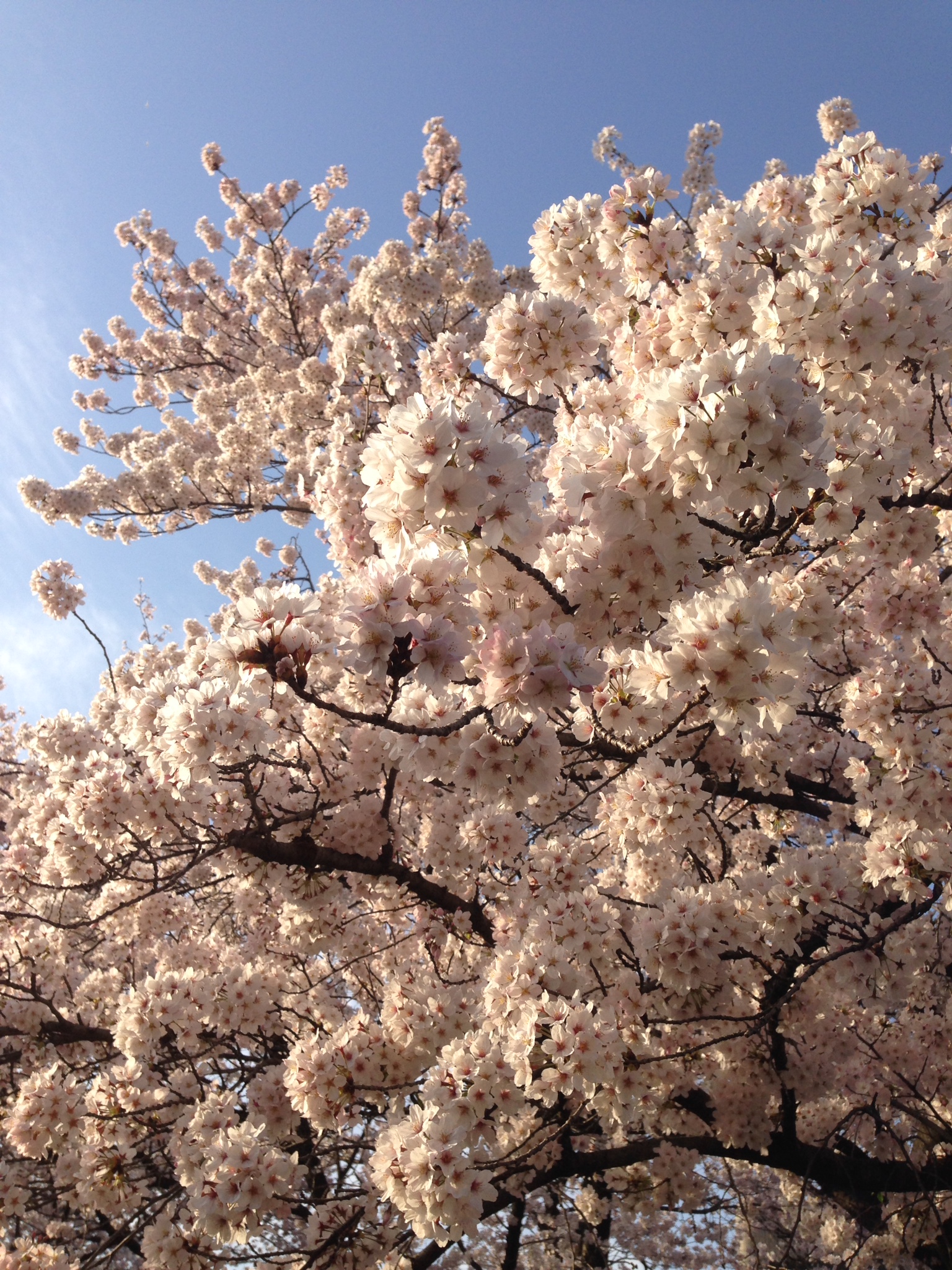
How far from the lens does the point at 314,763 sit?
6.37 meters

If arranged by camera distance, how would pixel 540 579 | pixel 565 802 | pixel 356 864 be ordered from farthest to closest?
pixel 565 802, pixel 356 864, pixel 540 579

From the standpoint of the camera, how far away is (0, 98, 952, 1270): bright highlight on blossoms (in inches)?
94.8

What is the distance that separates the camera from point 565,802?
6.38 m

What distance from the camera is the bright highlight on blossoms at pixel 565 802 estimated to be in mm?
2408

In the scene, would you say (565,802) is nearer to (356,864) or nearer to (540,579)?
(356,864)

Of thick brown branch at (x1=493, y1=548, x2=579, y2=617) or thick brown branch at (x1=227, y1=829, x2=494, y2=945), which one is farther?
thick brown branch at (x1=227, y1=829, x2=494, y2=945)

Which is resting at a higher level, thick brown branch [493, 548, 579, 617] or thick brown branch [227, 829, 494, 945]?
thick brown branch [227, 829, 494, 945]

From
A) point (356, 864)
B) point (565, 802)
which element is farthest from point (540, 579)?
point (565, 802)


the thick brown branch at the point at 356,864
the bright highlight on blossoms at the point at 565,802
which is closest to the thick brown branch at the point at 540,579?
the bright highlight on blossoms at the point at 565,802

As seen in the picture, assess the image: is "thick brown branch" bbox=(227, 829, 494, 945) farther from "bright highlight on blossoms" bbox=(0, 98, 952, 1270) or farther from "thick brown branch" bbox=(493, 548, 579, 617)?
"thick brown branch" bbox=(493, 548, 579, 617)

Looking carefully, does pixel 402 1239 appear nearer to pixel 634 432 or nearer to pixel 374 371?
pixel 634 432

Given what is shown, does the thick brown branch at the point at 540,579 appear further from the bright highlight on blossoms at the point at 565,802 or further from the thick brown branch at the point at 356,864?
the thick brown branch at the point at 356,864

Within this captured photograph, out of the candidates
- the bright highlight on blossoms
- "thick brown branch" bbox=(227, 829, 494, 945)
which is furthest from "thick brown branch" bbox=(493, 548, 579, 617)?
"thick brown branch" bbox=(227, 829, 494, 945)

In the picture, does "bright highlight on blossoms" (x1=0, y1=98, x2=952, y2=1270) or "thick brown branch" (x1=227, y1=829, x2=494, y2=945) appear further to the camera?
"thick brown branch" (x1=227, y1=829, x2=494, y2=945)
